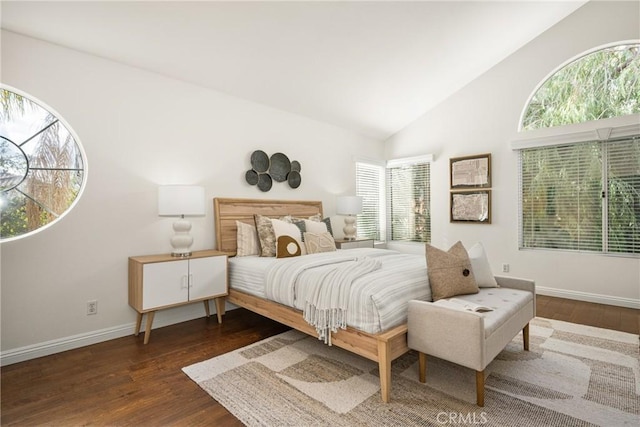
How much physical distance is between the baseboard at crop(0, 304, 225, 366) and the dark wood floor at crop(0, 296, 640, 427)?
6 cm

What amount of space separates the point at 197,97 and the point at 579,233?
191 inches

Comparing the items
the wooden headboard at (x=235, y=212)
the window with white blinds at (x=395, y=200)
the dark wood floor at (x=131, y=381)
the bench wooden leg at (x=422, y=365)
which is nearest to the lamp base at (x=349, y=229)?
the window with white blinds at (x=395, y=200)

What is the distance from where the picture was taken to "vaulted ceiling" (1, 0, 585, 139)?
8.32 feet

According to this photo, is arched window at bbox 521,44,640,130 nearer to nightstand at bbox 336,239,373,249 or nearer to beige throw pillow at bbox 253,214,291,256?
nightstand at bbox 336,239,373,249

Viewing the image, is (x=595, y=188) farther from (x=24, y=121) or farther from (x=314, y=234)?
(x=24, y=121)

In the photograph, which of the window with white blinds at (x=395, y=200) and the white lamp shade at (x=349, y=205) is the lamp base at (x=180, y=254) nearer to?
the white lamp shade at (x=349, y=205)

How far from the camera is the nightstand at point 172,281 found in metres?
2.82

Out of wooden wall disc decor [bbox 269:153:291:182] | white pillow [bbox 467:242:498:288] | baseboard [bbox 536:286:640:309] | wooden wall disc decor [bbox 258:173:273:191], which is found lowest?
baseboard [bbox 536:286:640:309]

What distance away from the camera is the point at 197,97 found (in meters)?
3.59

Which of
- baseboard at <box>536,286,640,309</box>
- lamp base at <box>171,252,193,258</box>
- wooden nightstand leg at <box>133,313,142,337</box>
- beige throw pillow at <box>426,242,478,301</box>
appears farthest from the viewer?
baseboard at <box>536,286,640,309</box>

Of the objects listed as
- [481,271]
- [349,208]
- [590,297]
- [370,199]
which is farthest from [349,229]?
[590,297]

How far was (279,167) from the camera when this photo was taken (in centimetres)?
437

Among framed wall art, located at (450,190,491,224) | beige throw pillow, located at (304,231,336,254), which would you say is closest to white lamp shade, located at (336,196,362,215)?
beige throw pillow, located at (304,231,336,254)

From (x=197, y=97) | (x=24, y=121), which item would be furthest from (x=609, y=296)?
(x=24, y=121)
